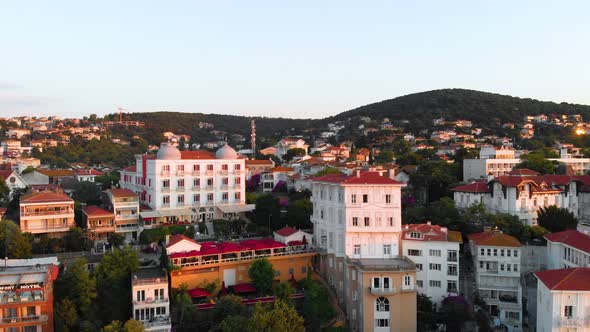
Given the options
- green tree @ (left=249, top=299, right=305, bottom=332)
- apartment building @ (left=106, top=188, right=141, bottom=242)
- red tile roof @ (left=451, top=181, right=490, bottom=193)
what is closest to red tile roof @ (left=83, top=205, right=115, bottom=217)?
apartment building @ (left=106, top=188, right=141, bottom=242)

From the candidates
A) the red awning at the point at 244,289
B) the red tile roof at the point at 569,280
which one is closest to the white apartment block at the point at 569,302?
the red tile roof at the point at 569,280

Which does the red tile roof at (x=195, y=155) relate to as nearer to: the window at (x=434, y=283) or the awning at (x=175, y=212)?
the awning at (x=175, y=212)

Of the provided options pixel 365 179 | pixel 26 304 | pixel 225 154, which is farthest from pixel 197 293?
pixel 225 154

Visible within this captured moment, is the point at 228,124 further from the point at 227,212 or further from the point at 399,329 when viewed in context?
the point at 399,329

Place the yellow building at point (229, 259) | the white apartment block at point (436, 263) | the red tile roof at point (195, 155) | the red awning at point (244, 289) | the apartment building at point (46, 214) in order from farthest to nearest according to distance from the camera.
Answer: the red tile roof at point (195, 155), the apartment building at point (46, 214), the white apartment block at point (436, 263), the red awning at point (244, 289), the yellow building at point (229, 259)

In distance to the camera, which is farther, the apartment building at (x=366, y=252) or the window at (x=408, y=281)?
the window at (x=408, y=281)

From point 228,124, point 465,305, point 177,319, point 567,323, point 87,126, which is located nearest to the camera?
point 567,323

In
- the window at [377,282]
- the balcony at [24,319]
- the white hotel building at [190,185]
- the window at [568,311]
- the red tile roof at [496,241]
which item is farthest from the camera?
the white hotel building at [190,185]

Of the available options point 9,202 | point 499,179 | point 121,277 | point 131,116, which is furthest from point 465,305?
point 131,116
